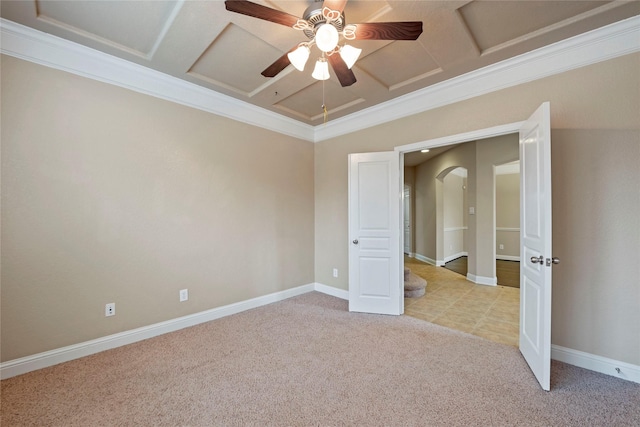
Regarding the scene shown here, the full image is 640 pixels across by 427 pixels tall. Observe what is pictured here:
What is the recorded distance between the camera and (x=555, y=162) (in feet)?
7.64

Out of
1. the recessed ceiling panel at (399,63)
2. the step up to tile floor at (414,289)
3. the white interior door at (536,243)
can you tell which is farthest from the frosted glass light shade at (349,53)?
the step up to tile floor at (414,289)

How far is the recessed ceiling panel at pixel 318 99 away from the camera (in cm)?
309

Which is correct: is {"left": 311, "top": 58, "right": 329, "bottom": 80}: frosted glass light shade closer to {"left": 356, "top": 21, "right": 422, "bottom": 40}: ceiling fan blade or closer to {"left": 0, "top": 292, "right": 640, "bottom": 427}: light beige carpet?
{"left": 356, "top": 21, "right": 422, "bottom": 40}: ceiling fan blade

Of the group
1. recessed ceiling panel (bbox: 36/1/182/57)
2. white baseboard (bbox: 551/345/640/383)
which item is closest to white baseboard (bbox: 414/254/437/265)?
white baseboard (bbox: 551/345/640/383)

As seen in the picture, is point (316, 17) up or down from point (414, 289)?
up

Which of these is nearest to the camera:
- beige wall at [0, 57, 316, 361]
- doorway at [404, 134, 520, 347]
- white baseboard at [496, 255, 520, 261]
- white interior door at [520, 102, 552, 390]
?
white interior door at [520, 102, 552, 390]

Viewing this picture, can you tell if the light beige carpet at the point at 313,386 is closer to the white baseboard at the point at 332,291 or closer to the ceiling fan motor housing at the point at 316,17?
the white baseboard at the point at 332,291

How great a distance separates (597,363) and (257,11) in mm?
3627

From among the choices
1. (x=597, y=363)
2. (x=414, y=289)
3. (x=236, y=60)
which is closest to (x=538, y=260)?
(x=597, y=363)

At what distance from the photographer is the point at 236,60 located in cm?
255

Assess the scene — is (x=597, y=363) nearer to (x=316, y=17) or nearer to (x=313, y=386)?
(x=313, y=386)

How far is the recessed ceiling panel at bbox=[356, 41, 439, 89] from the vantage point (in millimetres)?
2377

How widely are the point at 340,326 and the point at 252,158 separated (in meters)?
2.47

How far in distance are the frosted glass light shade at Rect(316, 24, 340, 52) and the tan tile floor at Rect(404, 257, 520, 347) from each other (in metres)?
3.09
